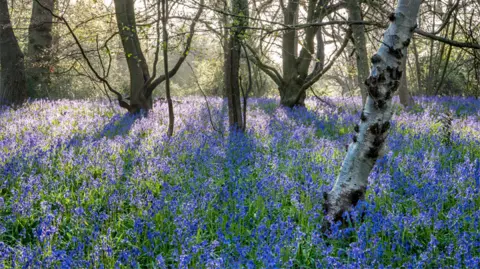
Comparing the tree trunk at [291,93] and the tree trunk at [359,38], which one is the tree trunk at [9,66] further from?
the tree trunk at [359,38]

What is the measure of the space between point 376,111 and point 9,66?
1186cm

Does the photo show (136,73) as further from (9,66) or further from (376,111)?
(376,111)

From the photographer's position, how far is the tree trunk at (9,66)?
11.9 meters

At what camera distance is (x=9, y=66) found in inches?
471

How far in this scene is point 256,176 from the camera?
5215 millimetres

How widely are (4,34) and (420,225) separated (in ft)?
41.2

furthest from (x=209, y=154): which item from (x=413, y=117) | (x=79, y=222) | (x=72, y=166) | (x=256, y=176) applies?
(x=413, y=117)

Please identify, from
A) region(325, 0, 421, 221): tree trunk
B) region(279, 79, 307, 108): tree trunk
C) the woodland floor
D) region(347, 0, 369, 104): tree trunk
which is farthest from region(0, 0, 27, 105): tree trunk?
region(325, 0, 421, 221): tree trunk

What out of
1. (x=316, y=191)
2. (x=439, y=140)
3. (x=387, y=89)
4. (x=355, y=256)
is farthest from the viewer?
(x=439, y=140)

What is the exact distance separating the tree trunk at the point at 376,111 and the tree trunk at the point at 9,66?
11.3m

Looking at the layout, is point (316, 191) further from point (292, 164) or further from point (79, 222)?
point (79, 222)

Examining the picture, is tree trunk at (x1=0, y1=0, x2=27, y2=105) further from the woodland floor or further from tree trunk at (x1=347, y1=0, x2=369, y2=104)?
tree trunk at (x1=347, y1=0, x2=369, y2=104)

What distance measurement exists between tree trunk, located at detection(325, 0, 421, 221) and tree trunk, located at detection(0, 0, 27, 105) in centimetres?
1130

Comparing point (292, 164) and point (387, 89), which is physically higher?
point (387, 89)
